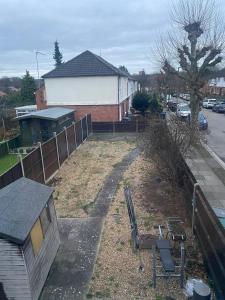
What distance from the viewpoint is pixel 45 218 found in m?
6.30

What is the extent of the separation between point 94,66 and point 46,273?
22.9 meters

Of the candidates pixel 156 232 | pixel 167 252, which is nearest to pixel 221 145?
pixel 156 232

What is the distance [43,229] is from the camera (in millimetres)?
6086

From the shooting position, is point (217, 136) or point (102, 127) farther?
point (102, 127)

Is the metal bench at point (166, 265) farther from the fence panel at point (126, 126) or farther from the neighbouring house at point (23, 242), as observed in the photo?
the fence panel at point (126, 126)

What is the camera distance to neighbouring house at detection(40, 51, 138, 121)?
25.7 m

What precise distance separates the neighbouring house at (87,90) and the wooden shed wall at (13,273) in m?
21.6

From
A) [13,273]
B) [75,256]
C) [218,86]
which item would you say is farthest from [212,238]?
[218,86]

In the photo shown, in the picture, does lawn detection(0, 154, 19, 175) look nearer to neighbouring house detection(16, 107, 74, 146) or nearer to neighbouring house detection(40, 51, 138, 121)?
neighbouring house detection(16, 107, 74, 146)

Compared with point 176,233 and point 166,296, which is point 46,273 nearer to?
point 166,296

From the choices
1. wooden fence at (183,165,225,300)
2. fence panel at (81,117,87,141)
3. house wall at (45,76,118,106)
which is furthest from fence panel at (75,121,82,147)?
wooden fence at (183,165,225,300)

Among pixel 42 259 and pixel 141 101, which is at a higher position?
pixel 141 101

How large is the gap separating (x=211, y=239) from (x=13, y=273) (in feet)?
12.8

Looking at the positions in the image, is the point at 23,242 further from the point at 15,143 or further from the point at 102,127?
the point at 102,127
